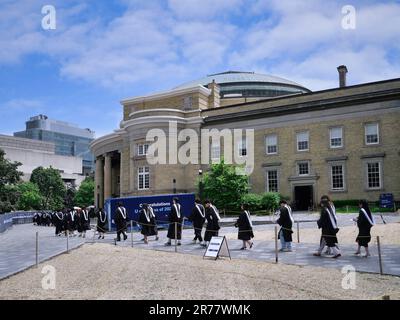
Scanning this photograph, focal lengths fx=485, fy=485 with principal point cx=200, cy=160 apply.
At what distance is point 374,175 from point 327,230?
2700 cm

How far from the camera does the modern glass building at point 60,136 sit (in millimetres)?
159750

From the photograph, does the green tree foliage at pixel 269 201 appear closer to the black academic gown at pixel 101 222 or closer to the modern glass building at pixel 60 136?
the black academic gown at pixel 101 222

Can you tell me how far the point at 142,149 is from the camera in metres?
50.2

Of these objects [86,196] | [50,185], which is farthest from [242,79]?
[50,185]

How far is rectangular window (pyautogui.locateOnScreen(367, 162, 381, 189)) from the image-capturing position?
134ft

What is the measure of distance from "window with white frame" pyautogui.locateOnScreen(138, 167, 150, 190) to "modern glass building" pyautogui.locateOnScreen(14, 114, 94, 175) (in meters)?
110

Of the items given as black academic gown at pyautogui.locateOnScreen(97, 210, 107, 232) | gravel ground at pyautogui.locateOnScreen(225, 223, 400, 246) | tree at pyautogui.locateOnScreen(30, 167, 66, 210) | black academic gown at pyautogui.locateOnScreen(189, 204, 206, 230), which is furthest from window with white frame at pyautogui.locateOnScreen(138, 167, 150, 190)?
tree at pyautogui.locateOnScreen(30, 167, 66, 210)

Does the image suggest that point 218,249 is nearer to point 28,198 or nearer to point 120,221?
point 120,221

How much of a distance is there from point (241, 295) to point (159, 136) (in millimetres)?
39375

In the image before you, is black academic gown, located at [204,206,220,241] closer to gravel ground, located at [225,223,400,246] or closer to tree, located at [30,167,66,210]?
gravel ground, located at [225,223,400,246]

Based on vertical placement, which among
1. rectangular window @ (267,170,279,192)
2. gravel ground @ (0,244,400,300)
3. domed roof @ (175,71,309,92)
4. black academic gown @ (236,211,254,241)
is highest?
domed roof @ (175,71,309,92)

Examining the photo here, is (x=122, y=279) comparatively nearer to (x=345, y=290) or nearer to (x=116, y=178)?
(x=345, y=290)

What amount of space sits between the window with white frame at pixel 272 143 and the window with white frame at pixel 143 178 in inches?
486
